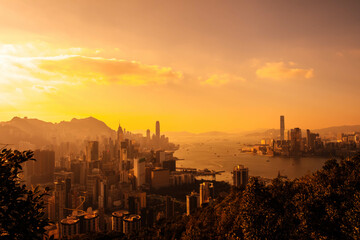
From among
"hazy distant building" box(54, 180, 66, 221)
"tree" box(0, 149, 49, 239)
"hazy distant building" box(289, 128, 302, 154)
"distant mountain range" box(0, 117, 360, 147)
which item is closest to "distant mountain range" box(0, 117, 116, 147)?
"distant mountain range" box(0, 117, 360, 147)

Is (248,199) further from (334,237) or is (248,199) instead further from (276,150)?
(276,150)

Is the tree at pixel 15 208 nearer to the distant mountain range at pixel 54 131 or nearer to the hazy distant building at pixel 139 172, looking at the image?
the hazy distant building at pixel 139 172

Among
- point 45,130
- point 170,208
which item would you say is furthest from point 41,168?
point 45,130

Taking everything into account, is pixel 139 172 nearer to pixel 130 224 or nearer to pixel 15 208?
pixel 130 224


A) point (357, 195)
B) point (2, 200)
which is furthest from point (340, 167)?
point (2, 200)

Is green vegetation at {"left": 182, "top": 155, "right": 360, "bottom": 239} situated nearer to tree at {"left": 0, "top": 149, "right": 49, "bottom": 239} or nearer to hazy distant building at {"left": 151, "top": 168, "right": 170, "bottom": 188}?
tree at {"left": 0, "top": 149, "right": 49, "bottom": 239}

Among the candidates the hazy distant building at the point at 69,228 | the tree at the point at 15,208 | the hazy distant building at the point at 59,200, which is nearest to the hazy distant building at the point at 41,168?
the hazy distant building at the point at 59,200
